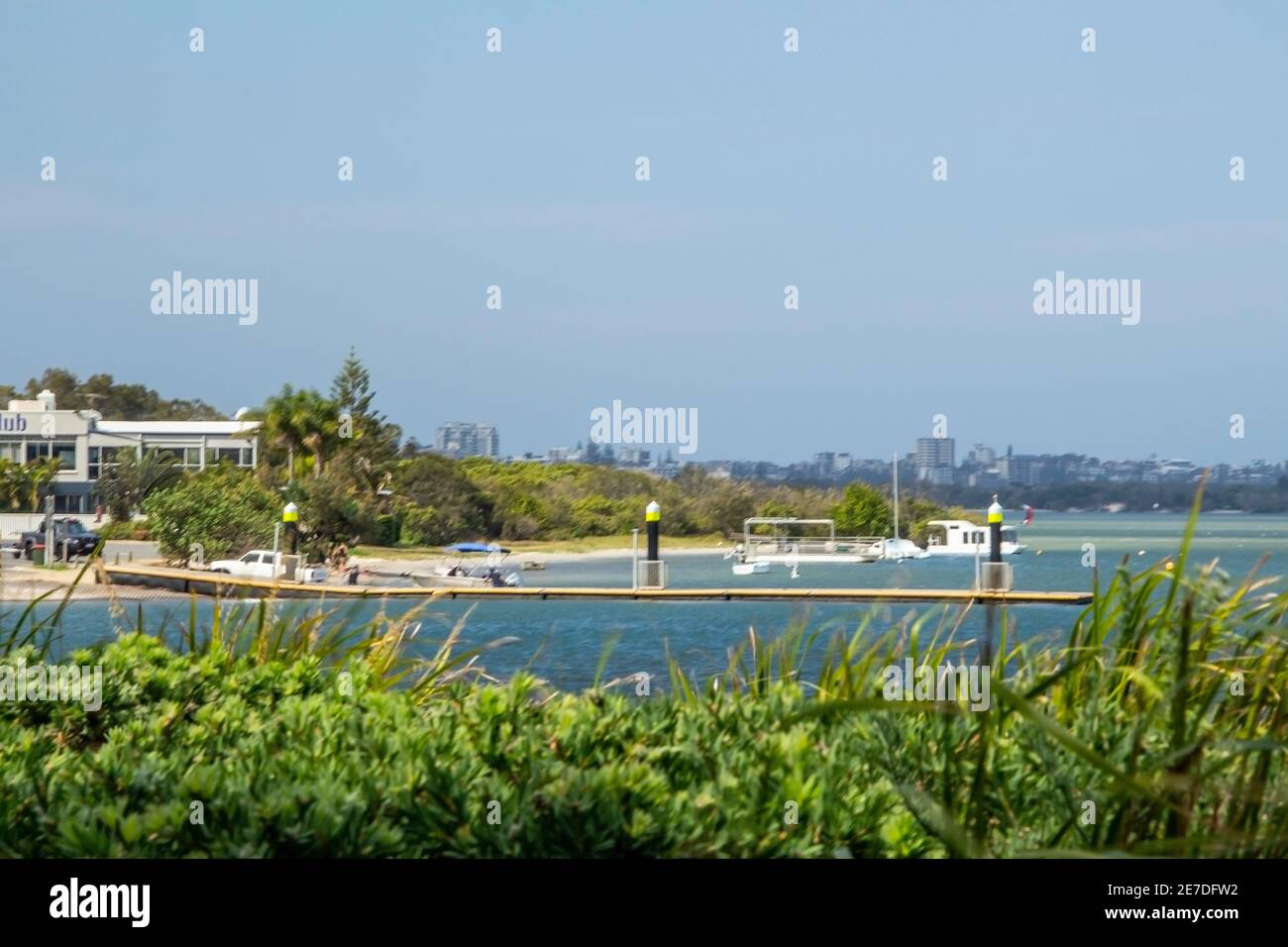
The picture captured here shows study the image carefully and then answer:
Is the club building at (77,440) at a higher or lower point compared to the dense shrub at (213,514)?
higher

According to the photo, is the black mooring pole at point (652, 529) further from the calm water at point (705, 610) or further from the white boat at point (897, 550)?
the white boat at point (897, 550)

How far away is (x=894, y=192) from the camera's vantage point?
10.3 m

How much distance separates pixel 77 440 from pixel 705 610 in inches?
456

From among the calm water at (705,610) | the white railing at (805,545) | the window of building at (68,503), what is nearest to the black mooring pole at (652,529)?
the calm water at (705,610)

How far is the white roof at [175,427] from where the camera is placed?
2466 cm

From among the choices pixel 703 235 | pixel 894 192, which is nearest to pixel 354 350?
pixel 703 235

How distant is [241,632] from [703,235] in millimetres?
43610

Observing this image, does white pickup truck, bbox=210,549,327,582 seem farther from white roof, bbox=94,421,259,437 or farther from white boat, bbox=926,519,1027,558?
white boat, bbox=926,519,1027,558

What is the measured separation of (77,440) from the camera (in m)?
23.7

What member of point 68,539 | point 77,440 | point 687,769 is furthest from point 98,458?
point 687,769

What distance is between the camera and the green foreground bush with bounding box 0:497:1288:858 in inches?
75.4

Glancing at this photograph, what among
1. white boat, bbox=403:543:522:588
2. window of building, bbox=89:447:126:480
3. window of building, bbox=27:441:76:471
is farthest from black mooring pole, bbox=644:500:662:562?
window of building, bbox=27:441:76:471

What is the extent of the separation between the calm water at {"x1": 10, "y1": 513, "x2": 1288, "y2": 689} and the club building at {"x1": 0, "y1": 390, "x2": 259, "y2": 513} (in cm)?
236

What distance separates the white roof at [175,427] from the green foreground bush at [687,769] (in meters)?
22.1
